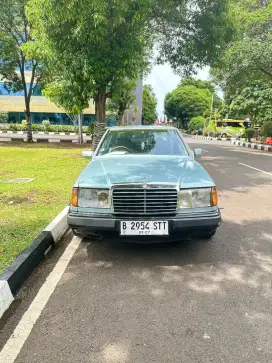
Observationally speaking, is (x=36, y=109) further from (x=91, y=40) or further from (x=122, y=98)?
(x=91, y=40)

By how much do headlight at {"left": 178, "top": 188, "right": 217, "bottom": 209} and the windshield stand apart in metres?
1.41

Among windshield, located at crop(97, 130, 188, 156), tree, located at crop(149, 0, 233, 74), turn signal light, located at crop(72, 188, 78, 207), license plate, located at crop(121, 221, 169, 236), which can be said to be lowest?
license plate, located at crop(121, 221, 169, 236)

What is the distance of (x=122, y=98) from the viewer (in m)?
26.4

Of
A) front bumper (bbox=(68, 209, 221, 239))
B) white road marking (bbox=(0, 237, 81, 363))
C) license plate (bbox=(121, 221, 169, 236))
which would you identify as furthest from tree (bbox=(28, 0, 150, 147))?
white road marking (bbox=(0, 237, 81, 363))

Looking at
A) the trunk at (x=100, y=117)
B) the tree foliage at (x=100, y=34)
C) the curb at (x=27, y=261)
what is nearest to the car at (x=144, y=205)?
the curb at (x=27, y=261)

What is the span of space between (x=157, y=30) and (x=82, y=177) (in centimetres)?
1331

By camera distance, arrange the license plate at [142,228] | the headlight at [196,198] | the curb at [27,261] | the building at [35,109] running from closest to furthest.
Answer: the curb at [27,261], the license plate at [142,228], the headlight at [196,198], the building at [35,109]

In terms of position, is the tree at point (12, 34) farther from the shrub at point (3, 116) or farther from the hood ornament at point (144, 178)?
the shrub at point (3, 116)

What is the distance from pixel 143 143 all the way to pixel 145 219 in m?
1.98

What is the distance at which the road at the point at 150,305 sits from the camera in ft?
7.72

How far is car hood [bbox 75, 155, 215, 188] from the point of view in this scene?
3.73 meters

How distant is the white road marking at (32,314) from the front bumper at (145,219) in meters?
0.49

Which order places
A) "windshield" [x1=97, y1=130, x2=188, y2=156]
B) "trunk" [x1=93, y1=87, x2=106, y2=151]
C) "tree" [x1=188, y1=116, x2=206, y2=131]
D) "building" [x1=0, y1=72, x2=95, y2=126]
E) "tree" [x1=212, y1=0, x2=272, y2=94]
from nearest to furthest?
"windshield" [x1=97, y1=130, x2=188, y2=156] < "trunk" [x1=93, y1=87, x2=106, y2=151] < "tree" [x1=212, y1=0, x2=272, y2=94] < "building" [x1=0, y1=72, x2=95, y2=126] < "tree" [x1=188, y1=116, x2=206, y2=131]

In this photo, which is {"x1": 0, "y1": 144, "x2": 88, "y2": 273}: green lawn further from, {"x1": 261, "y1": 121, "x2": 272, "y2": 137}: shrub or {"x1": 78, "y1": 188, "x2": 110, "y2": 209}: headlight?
{"x1": 261, "y1": 121, "x2": 272, "y2": 137}: shrub
